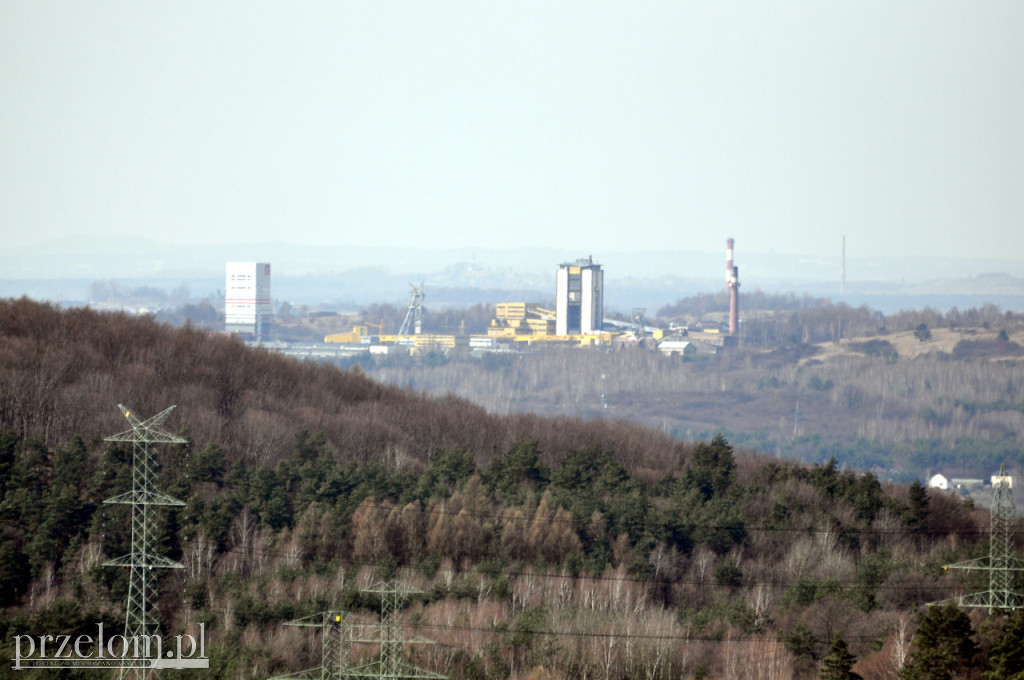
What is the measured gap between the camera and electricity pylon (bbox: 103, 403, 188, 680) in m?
20.4

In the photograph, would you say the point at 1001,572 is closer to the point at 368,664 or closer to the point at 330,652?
the point at 368,664

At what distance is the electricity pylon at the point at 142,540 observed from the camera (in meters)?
20.4

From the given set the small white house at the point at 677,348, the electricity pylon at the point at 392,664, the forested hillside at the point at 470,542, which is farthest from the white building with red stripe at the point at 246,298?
the electricity pylon at the point at 392,664

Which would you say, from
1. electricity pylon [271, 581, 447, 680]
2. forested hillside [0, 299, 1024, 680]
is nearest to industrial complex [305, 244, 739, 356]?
forested hillside [0, 299, 1024, 680]

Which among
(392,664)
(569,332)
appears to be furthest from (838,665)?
(569,332)

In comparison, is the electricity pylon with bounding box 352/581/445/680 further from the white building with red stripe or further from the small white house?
the white building with red stripe

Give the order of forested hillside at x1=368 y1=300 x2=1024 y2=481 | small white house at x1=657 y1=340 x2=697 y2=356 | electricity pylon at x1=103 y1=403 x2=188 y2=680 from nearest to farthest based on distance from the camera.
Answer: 1. electricity pylon at x1=103 y1=403 x2=188 y2=680
2. forested hillside at x1=368 y1=300 x2=1024 y2=481
3. small white house at x1=657 y1=340 x2=697 y2=356

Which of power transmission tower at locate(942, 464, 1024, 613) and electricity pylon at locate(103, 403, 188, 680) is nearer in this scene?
electricity pylon at locate(103, 403, 188, 680)

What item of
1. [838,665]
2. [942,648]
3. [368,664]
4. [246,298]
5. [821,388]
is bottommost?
[821,388]

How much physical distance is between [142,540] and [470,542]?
35.4 ft

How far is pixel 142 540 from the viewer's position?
23.0 m

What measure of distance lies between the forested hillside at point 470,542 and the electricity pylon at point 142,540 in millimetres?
551

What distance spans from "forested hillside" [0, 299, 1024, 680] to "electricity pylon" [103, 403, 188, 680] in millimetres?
551

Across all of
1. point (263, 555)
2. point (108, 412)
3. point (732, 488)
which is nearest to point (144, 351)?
point (108, 412)
